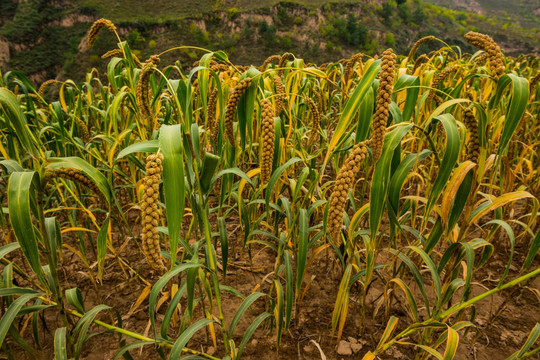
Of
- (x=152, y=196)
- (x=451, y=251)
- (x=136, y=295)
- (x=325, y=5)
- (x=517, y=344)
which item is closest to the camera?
(x=152, y=196)

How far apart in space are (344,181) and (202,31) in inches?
2202

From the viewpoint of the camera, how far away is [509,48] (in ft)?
202

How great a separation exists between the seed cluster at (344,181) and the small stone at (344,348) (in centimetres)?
84

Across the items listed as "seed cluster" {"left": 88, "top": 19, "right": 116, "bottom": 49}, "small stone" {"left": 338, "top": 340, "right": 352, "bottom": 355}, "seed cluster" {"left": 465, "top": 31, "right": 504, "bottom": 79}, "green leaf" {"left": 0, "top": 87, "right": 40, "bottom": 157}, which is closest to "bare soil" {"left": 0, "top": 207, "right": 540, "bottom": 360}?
"small stone" {"left": 338, "top": 340, "right": 352, "bottom": 355}

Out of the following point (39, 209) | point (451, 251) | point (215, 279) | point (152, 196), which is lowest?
point (215, 279)

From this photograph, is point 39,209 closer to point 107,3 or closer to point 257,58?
point 257,58

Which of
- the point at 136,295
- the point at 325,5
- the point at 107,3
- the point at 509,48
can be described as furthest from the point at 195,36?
the point at 509,48

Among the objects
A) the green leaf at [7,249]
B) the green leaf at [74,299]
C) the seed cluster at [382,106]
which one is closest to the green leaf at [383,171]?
the seed cluster at [382,106]

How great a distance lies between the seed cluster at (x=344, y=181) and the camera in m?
0.92

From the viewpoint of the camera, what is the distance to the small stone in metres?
1.50

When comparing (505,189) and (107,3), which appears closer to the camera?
(505,189)

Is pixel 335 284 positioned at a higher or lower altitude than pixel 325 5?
lower

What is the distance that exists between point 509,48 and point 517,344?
8185cm

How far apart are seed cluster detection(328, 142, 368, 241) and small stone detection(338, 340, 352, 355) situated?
836 mm
